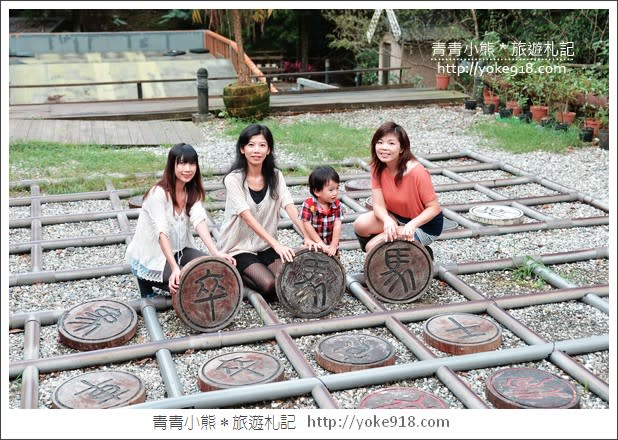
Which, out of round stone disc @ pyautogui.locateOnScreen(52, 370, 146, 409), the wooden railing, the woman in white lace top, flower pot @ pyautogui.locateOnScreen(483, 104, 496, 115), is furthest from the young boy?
the wooden railing

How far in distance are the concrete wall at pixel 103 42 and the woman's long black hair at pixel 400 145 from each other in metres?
16.2

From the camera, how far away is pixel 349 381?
3320 mm

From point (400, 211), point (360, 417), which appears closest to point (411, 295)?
point (400, 211)

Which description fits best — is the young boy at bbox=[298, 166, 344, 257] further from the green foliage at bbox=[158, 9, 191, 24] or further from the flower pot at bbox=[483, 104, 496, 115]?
the green foliage at bbox=[158, 9, 191, 24]

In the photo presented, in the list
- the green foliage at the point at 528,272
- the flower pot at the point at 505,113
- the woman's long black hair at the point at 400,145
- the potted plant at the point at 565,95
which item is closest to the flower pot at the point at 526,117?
the flower pot at the point at 505,113

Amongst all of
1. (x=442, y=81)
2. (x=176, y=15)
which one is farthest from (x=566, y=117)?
(x=176, y=15)

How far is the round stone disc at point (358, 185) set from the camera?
6.66 meters

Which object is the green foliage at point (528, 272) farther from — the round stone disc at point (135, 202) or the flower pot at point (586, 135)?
the flower pot at point (586, 135)

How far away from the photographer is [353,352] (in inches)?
140

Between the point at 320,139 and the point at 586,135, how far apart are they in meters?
3.25

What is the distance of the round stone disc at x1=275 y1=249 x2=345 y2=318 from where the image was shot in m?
3.97

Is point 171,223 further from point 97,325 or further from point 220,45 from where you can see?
point 220,45

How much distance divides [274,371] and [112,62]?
52.0ft

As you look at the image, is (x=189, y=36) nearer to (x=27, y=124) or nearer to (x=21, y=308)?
(x=27, y=124)
